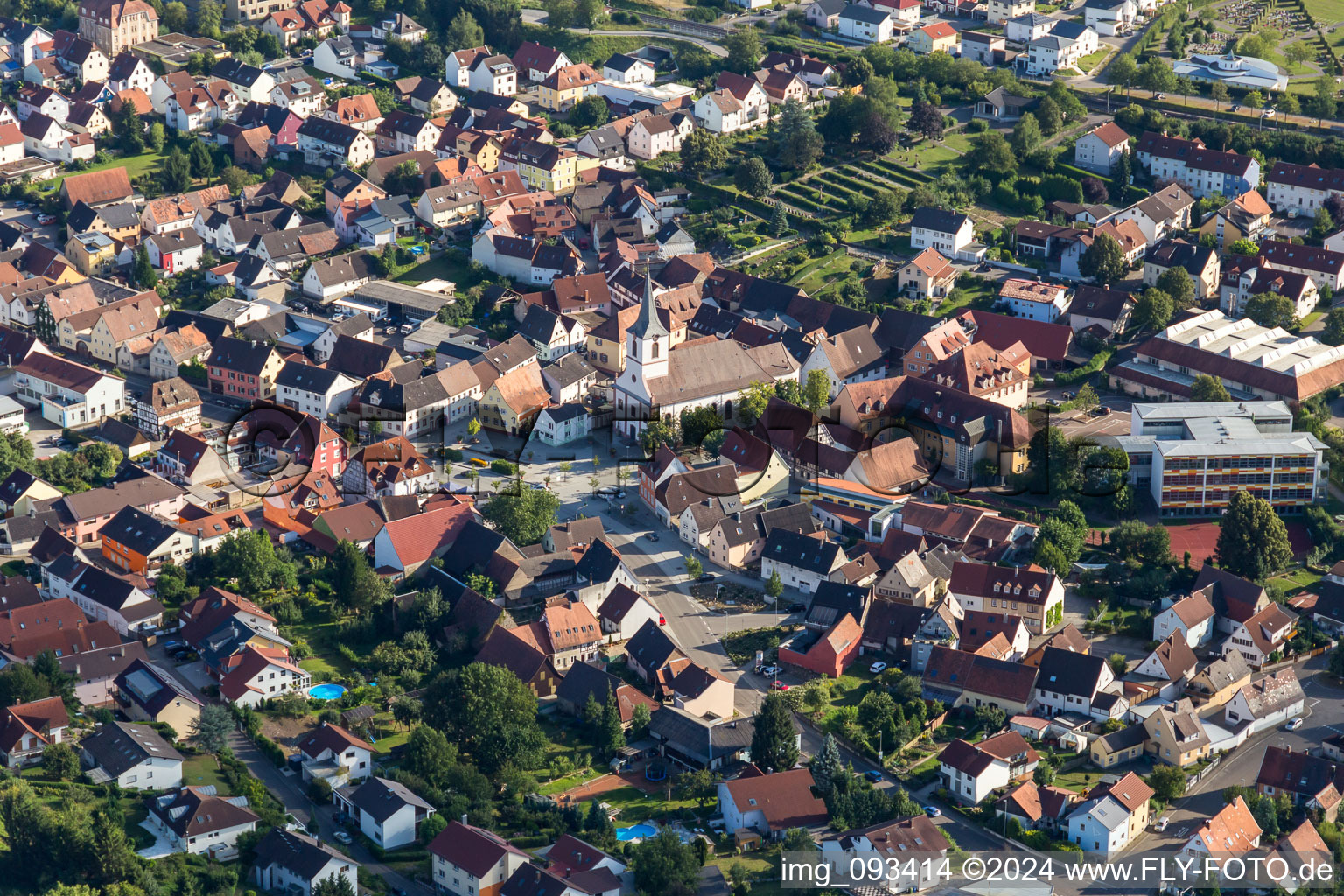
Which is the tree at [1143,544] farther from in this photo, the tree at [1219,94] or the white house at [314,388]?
the tree at [1219,94]

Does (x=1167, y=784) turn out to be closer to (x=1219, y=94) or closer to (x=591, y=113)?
(x=1219, y=94)

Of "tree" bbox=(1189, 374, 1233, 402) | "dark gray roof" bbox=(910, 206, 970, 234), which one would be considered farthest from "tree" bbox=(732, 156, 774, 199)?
"tree" bbox=(1189, 374, 1233, 402)

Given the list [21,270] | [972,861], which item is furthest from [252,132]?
[972,861]

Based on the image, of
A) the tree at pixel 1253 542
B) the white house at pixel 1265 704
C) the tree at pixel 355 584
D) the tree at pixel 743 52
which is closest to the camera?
the white house at pixel 1265 704

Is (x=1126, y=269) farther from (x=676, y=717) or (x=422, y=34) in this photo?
(x=422, y=34)

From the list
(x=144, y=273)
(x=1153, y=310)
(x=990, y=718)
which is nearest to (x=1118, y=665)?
(x=990, y=718)

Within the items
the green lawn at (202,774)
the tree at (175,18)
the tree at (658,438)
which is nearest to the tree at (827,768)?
the green lawn at (202,774)
